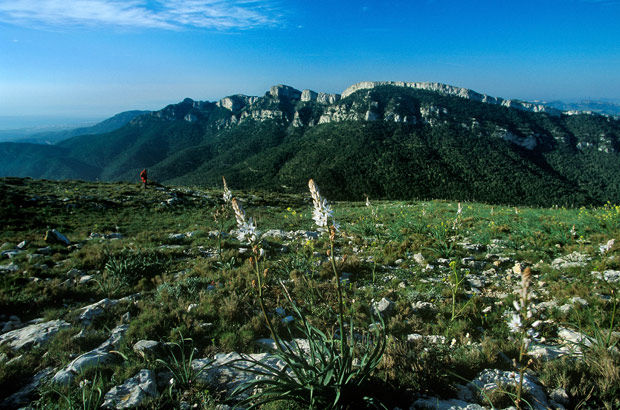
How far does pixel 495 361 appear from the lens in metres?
3.78

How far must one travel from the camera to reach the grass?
3.53m

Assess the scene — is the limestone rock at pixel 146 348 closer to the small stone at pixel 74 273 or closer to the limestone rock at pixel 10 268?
the small stone at pixel 74 273

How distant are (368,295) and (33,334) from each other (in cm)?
603

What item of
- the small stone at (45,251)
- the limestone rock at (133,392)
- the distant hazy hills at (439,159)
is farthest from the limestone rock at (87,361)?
the distant hazy hills at (439,159)

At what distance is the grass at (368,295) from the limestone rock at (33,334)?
0.21 meters

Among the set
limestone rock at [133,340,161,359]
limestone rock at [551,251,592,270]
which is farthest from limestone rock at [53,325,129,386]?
limestone rock at [551,251,592,270]

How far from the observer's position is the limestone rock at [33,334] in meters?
4.49

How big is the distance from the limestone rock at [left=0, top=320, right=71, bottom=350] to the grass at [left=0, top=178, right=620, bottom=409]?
0.67ft

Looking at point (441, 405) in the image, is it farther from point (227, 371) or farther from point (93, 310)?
point (93, 310)

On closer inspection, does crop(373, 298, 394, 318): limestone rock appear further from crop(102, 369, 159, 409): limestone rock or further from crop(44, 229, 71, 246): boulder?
crop(44, 229, 71, 246): boulder

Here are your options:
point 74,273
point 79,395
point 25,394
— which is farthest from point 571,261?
point 74,273

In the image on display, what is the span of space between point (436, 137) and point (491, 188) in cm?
5749

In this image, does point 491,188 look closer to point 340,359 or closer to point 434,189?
point 434,189

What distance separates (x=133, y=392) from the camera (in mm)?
3408
